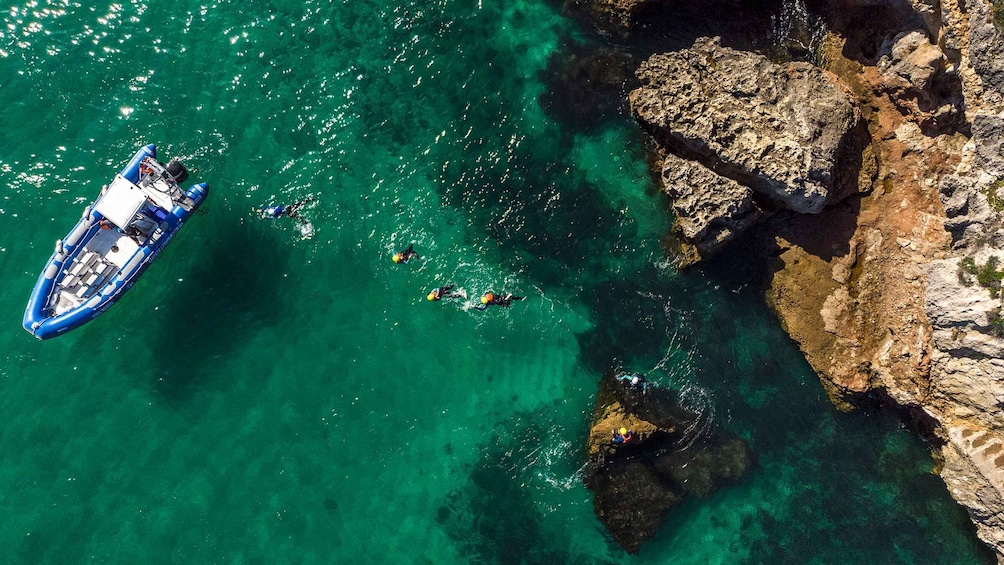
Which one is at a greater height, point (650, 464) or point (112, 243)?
point (112, 243)

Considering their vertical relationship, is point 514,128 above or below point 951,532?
above

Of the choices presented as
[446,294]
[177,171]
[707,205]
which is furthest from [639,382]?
[177,171]

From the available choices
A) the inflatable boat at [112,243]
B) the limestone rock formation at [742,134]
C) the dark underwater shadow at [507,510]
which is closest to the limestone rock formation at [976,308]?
the limestone rock formation at [742,134]

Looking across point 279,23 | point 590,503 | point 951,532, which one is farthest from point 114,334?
point 951,532

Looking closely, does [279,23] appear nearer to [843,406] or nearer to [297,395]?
[297,395]

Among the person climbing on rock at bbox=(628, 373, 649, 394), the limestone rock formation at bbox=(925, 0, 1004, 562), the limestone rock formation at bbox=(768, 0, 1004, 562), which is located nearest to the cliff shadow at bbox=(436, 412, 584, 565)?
the person climbing on rock at bbox=(628, 373, 649, 394)

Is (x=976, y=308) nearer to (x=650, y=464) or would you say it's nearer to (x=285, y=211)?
(x=650, y=464)
